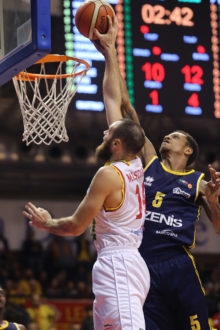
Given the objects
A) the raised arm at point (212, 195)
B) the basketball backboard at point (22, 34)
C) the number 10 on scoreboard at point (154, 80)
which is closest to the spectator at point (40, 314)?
the number 10 on scoreboard at point (154, 80)

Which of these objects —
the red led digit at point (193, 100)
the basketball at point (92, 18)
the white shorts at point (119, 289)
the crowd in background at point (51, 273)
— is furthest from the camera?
the crowd in background at point (51, 273)

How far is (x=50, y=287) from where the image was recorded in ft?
46.1

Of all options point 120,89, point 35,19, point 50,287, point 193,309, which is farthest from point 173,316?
point 50,287

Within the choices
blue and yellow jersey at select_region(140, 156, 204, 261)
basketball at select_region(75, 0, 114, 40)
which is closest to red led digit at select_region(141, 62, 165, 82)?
basketball at select_region(75, 0, 114, 40)

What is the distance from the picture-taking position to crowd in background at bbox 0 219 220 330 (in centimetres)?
1181

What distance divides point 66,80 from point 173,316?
123 inches

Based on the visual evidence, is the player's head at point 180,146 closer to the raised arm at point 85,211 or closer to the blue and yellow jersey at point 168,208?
the blue and yellow jersey at point 168,208

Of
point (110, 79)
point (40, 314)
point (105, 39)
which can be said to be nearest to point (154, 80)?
point (105, 39)

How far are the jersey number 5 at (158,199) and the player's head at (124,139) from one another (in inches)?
32.5

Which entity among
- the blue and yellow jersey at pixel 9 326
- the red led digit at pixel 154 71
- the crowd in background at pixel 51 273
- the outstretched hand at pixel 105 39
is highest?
the outstretched hand at pixel 105 39

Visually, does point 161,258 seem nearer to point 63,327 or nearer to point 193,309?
point 193,309

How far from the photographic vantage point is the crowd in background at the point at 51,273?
1181cm

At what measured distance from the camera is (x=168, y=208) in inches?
184

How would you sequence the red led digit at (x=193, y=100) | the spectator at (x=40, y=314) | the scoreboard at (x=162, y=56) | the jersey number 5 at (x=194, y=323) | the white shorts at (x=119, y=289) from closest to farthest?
the white shorts at (x=119, y=289) < the jersey number 5 at (x=194, y=323) < the scoreboard at (x=162, y=56) < the red led digit at (x=193, y=100) < the spectator at (x=40, y=314)
